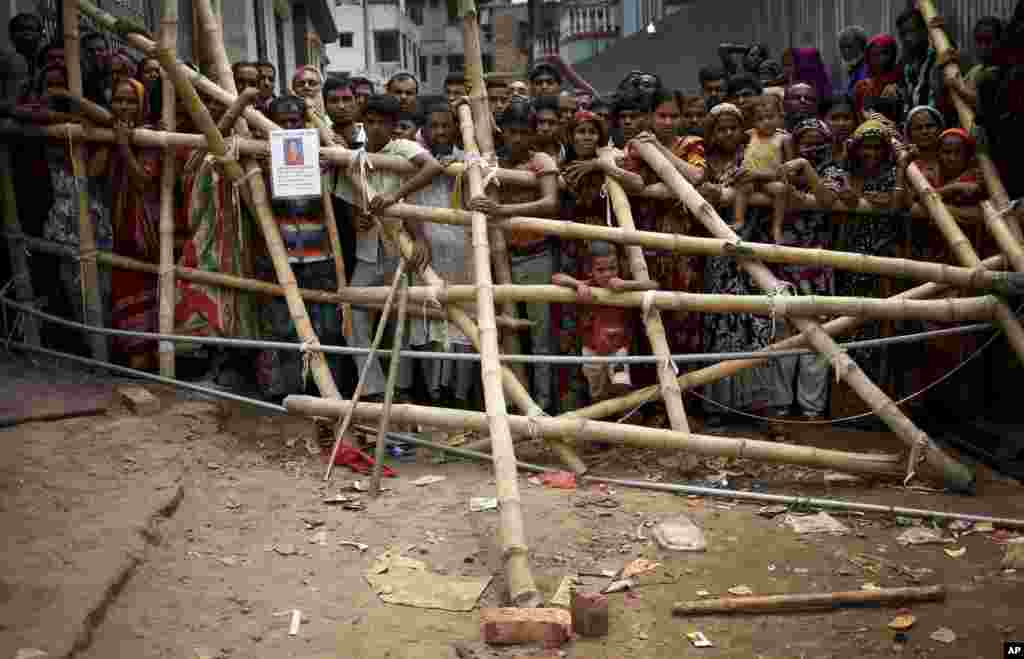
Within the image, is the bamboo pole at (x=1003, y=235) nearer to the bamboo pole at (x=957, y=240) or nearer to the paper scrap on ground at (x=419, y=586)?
the bamboo pole at (x=957, y=240)

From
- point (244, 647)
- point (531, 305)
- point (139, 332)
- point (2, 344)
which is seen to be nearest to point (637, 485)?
point (531, 305)

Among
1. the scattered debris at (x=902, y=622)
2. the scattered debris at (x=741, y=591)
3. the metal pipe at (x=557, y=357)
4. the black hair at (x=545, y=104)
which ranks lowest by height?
the scattered debris at (x=902, y=622)

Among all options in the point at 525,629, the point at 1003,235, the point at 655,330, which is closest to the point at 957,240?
the point at 1003,235

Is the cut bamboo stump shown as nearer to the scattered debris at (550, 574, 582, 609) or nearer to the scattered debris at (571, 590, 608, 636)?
the scattered debris at (550, 574, 582, 609)

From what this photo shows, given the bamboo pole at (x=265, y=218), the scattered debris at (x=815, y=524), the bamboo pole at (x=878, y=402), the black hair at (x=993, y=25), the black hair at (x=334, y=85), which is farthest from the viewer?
the black hair at (x=334, y=85)

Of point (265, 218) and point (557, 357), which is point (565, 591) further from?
point (265, 218)

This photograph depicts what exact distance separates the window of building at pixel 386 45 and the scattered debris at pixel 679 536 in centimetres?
3373

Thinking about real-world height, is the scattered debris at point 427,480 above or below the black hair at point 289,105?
below

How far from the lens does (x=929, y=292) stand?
17.5 ft

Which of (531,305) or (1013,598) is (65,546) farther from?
(1013,598)

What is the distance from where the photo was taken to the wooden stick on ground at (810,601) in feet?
12.3

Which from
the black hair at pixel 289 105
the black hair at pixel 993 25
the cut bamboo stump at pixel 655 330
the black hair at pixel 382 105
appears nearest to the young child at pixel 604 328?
the cut bamboo stump at pixel 655 330

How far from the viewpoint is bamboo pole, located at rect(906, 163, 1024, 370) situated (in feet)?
16.6

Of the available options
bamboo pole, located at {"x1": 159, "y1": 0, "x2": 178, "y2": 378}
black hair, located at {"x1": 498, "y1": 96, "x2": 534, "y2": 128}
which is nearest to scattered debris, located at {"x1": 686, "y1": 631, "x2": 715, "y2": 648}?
black hair, located at {"x1": 498, "y1": 96, "x2": 534, "y2": 128}
